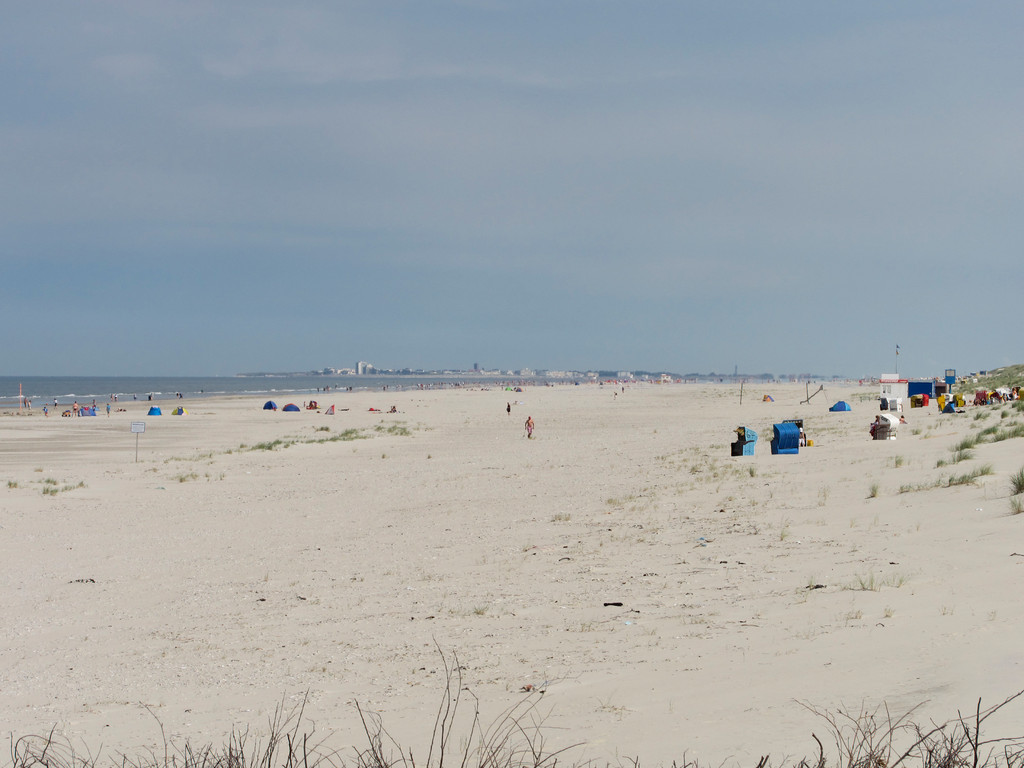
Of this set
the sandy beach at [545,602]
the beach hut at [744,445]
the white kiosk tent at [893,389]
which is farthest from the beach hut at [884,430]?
the white kiosk tent at [893,389]

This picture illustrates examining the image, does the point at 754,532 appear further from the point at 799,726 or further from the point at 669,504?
the point at 799,726

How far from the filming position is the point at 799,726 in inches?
175

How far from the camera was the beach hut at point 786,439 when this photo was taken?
2052 cm

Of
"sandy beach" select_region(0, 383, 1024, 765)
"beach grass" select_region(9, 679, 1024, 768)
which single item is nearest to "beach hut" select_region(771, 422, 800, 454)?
"sandy beach" select_region(0, 383, 1024, 765)

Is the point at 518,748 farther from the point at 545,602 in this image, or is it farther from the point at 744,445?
the point at 744,445

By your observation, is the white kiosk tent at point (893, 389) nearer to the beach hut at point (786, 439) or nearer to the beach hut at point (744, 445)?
the beach hut at point (744, 445)

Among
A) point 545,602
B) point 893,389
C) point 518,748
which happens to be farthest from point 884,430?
point 893,389

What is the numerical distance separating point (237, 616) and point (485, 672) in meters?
3.70

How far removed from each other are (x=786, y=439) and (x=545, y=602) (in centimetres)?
1380

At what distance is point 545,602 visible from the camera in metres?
8.63

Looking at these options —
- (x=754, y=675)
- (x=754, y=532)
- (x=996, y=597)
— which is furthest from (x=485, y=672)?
(x=754, y=532)

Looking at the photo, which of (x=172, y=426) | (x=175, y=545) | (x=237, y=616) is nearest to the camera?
(x=237, y=616)

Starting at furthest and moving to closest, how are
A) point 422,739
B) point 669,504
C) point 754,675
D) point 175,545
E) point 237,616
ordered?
point 669,504
point 175,545
point 237,616
point 754,675
point 422,739

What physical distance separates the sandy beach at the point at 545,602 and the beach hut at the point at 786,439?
2.97 ft
